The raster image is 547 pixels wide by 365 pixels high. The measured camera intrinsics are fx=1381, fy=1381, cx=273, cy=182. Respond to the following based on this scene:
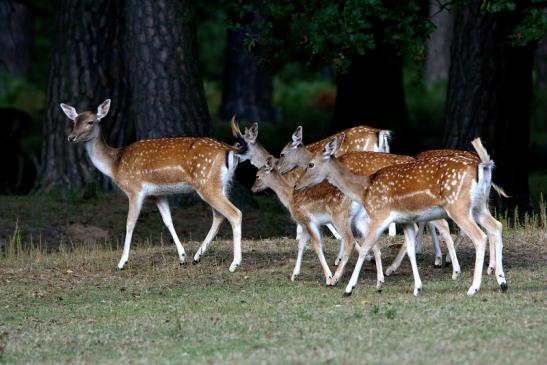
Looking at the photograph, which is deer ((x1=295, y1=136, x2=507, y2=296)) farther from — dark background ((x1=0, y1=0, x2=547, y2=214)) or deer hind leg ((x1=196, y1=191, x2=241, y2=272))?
dark background ((x1=0, y1=0, x2=547, y2=214))

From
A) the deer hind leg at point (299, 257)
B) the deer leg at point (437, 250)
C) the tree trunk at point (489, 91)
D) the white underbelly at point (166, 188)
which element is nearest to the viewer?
the deer hind leg at point (299, 257)

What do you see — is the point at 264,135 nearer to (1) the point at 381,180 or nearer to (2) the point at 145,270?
(2) the point at 145,270

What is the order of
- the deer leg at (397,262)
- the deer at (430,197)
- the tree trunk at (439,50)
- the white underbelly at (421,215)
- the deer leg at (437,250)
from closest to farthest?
the deer at (430,197), the white underbelly at (421,215), the deer leg at (397,262), the deer leg at (437,250), the tree trunk at (439,50)

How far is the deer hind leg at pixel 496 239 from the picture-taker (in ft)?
37.1

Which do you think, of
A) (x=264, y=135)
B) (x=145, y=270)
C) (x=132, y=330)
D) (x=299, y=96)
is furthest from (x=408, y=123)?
(x=299, y=96)

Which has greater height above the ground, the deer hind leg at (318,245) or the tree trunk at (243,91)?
the deer hind leg at (318,245)

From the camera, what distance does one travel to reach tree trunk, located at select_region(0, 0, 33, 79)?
111ft

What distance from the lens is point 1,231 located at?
17.3 m

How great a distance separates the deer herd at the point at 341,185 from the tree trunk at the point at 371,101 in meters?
7.72

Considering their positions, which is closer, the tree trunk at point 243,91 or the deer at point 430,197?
the deer at point 430,197

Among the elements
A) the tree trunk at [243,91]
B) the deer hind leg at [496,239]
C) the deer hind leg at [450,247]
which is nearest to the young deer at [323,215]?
the deer hind leg at [450,247]

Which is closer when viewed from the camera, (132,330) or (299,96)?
(132,330)

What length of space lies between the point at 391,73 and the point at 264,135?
3.76 meters

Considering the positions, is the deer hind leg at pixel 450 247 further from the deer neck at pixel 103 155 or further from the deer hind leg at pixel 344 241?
the deer neck at pixel 103 155
